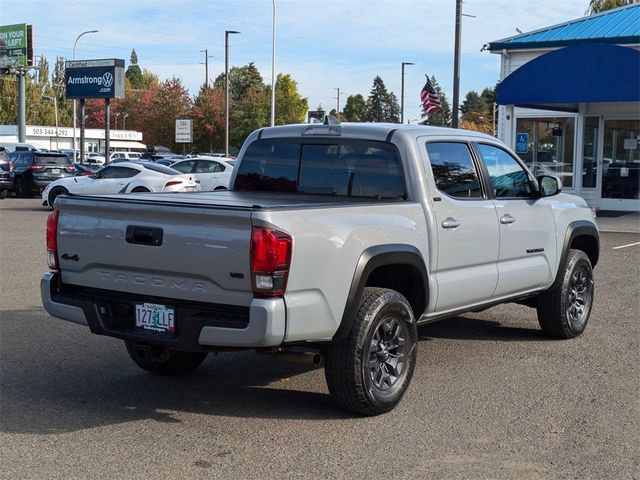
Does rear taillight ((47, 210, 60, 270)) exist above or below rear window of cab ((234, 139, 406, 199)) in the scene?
below

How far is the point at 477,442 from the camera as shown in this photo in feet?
16.1

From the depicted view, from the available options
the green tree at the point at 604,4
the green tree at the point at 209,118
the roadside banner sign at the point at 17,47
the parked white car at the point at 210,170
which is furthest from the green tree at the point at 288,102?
the parked white car at the point at 210,170

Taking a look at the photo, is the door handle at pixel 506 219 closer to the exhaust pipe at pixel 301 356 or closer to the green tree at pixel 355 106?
the exhaust pipe at pixel 301 356

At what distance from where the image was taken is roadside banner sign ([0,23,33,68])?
53.0 m

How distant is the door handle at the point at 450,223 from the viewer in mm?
6020

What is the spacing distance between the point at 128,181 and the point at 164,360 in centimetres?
1578

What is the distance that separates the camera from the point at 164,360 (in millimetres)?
6254

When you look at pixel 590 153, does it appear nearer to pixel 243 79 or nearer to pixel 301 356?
pixel 301 356

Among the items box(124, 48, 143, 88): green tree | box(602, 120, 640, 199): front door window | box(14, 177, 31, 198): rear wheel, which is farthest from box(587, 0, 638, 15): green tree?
box(124, 48, 143, 88): green tree

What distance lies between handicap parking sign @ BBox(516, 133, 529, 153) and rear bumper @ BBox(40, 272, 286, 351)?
63.9 ft

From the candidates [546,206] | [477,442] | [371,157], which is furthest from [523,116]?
[477,442]

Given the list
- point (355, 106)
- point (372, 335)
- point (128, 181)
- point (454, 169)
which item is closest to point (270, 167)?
point (454, 169)

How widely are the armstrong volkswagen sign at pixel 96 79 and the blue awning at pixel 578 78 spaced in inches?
994

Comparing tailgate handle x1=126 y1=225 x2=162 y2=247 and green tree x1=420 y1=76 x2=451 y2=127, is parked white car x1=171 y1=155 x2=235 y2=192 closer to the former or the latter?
green tree x1=420 y1=76 x2=451 y2=127
